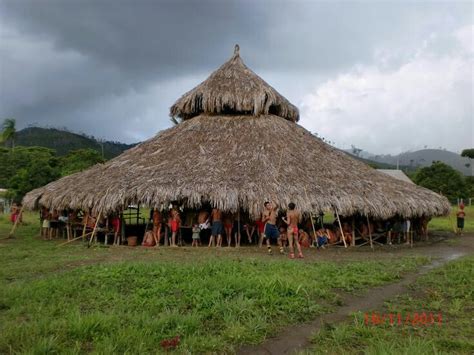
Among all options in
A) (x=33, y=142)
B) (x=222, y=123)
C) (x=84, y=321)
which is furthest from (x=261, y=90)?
(x=33, y=142)

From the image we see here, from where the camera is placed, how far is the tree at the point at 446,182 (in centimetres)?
3825

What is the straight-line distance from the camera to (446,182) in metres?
38.5

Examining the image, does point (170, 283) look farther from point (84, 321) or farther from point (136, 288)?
point (84, 321)

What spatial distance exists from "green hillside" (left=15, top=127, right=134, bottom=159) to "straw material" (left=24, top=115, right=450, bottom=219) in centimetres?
6094

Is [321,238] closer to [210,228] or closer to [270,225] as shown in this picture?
[270,225]

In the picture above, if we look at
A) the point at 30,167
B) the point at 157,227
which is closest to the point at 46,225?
the point at 157,227

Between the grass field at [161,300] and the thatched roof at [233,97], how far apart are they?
8244 mm

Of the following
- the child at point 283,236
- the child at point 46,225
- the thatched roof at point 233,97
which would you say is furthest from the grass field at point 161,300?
the thatched roof at point 233,97

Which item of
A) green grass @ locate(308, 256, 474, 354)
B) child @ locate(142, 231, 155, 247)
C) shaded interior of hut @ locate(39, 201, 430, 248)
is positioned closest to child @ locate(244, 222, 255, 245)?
shaded interior of hut @ locate(39, 201, 430, 248)

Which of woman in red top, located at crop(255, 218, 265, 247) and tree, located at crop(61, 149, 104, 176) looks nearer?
woman in red top, located at crop(255, 218, 265, 247)

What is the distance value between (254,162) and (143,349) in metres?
9.68

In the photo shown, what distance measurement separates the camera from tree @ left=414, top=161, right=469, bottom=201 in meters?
38.2

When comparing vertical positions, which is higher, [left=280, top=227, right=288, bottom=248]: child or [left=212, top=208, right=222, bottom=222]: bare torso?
[left=212, top=208, right=222, bottom=222]: bare torso

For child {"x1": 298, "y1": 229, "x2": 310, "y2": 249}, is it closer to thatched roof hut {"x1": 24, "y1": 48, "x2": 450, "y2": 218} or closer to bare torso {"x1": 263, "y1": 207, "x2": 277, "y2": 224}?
thatched roof hut {"x1": 24, "y1": 48, "x2": 450, "y2": 218}
